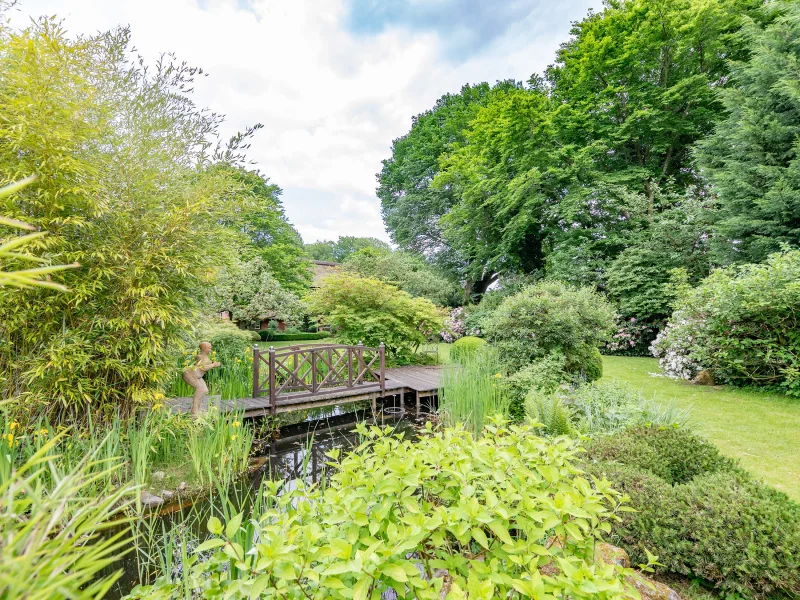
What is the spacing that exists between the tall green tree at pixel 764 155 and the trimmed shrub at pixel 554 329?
4.30m

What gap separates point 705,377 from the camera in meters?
6.22

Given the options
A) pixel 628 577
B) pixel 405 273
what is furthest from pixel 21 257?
pixel 405 273

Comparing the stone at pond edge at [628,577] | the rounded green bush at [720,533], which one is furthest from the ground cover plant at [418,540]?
the rounded green bush at [720,533]

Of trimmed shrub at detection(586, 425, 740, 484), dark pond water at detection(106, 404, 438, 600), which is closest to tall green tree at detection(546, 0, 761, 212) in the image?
trimmed shrub at detection(586, 425, 740, 484)

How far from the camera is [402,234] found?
18.6 m

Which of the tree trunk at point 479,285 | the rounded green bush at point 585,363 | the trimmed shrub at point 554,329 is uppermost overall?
the tree trunk at point 479,285

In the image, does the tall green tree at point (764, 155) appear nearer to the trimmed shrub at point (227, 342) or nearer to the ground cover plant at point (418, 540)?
the ground cover plant at point (418, 540)

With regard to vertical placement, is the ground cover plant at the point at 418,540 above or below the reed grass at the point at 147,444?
above

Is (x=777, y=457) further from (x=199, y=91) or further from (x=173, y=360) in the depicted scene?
(x=199, y=91)

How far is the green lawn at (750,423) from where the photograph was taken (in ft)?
10.4

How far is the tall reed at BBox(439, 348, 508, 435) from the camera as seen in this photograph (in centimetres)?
404

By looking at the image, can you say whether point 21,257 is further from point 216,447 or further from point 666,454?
point 216,447

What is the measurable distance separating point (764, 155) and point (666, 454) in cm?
824

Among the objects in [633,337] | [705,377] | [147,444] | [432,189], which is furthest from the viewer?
[432,189]
